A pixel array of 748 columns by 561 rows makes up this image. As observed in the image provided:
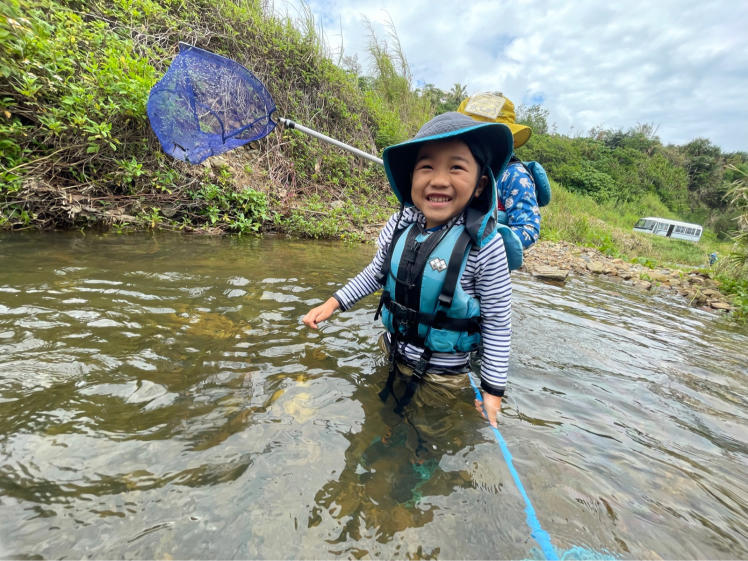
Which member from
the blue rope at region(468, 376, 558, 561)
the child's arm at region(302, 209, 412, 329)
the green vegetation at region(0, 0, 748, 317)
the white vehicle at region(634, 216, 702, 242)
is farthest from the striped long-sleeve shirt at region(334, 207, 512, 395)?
the white vehicle at region(634, 216, 702, 242)

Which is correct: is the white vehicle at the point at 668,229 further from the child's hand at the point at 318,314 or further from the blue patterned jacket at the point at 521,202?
the child's hand at the point at 318,314

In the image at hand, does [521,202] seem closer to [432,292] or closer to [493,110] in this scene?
[493,110]

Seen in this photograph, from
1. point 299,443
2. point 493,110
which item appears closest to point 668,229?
point 493,110

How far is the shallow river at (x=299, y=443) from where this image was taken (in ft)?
3.81

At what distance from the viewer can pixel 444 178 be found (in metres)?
1.75

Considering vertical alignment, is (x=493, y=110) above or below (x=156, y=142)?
above

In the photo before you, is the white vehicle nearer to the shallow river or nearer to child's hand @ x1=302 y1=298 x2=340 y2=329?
the shallow river

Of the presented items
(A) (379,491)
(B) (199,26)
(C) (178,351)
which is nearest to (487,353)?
(A) (379,491)

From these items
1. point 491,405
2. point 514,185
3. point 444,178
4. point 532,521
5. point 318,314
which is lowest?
point 532,521

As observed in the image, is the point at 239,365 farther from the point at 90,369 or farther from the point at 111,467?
the point at 111,467

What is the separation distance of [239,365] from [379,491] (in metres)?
1.21

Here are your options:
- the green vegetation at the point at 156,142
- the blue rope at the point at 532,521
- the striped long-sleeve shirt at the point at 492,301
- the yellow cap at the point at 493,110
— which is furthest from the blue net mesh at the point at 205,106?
the blue rope at the point at 532,521

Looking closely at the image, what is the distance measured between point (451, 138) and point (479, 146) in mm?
181

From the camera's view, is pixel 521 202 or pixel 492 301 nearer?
pixel 492 301
